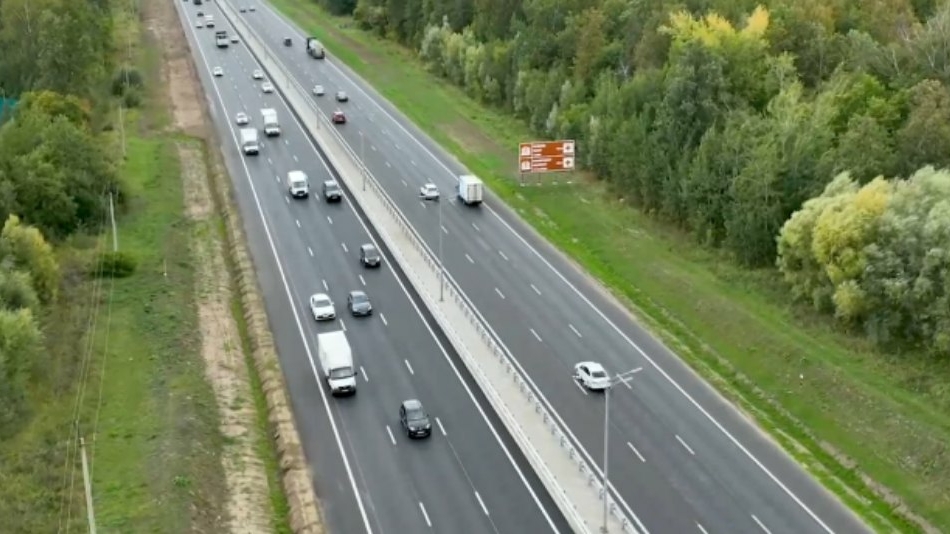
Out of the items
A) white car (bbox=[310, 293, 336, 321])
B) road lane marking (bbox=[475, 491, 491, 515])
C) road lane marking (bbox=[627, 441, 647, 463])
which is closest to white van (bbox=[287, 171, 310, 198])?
white car (bbox=[310, 293, 336, 321])

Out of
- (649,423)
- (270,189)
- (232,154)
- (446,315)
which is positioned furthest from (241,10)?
(649,423)

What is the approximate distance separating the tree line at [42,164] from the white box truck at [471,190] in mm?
26246

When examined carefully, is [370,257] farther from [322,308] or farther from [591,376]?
[591,376]

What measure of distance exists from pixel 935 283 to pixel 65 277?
50577mm

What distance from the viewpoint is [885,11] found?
7512cm

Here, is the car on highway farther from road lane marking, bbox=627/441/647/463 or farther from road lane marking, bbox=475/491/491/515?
road lane marking, bbox=475/491/491/515

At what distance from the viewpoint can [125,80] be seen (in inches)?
4604

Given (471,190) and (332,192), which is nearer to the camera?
(471,190)

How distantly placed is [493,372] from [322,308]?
12.7m

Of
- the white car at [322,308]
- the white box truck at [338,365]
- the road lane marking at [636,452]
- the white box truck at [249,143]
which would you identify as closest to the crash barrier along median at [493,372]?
the road lane marking at [636,452]

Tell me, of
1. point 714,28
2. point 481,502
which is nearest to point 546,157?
point 714,28

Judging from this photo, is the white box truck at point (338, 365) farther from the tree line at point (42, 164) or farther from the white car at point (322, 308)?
the tree line at point (42, 164)

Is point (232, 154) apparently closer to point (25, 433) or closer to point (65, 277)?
point (65, 277)

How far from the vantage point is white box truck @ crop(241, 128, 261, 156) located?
302 ft
